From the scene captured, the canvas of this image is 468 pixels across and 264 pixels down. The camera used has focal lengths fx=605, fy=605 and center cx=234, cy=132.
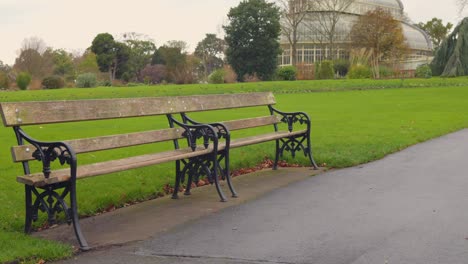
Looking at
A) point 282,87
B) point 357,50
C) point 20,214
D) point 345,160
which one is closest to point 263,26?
point 357,50

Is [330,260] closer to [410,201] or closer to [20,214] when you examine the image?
[410,201]

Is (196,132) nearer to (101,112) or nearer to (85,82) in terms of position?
Result: (101,112)

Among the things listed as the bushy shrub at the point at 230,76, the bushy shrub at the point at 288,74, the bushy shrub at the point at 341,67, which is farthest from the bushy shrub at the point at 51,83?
the bushy shrub at the point at 341,67

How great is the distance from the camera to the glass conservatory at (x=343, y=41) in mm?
75625

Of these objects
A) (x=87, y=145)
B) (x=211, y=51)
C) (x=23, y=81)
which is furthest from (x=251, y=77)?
(x=87, y=145)

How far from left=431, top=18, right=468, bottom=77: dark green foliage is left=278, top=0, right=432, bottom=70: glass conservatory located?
74.1ft

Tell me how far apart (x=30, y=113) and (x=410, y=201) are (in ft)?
12.3

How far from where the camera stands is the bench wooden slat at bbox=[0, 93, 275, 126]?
490cm

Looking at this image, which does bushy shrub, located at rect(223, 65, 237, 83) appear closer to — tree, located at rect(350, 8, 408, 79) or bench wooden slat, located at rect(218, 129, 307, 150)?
tree, located at rect(350, 8, 408, 79)

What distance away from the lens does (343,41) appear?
75375 millimetres

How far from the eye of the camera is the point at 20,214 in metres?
5.53

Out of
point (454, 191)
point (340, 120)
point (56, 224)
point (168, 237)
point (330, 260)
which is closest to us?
point (330, 260)

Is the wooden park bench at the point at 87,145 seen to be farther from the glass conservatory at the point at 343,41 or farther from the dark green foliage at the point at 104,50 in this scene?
the glass conservatory at the point at 343,41

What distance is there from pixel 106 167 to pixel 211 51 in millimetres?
85959
